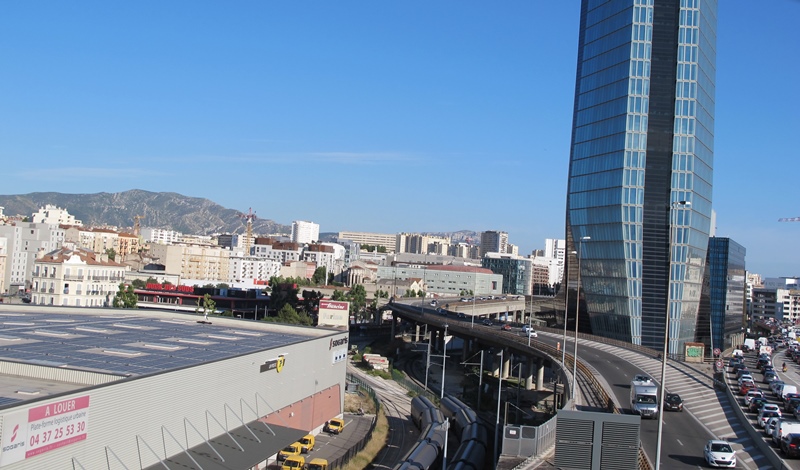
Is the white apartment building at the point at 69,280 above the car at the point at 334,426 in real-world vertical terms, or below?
above

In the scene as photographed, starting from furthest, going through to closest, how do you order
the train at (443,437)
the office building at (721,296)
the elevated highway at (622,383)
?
the office building at (721,296), the train at (443,437), the elevated highway at (622,383)

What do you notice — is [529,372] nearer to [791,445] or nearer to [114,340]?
[114,340]

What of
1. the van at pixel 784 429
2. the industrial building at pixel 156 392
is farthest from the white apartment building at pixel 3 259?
the van at pixel 784 429

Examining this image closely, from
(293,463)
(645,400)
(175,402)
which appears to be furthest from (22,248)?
(645,400)

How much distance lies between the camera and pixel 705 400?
45.3 m

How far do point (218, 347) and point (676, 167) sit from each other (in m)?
61.7

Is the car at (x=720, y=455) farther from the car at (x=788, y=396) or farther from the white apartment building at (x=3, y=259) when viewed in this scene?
the white apartment building at (x=3, y=259)

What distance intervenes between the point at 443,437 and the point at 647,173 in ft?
173

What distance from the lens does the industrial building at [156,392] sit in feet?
89.8

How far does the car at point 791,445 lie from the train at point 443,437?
13.9 meters

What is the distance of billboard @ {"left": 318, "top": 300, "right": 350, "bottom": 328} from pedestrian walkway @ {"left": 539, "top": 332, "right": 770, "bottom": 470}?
23.4m

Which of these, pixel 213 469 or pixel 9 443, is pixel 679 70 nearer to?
pixel 213 469

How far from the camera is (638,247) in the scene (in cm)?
8775

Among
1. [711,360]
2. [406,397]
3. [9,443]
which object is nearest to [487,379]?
[406,397]
